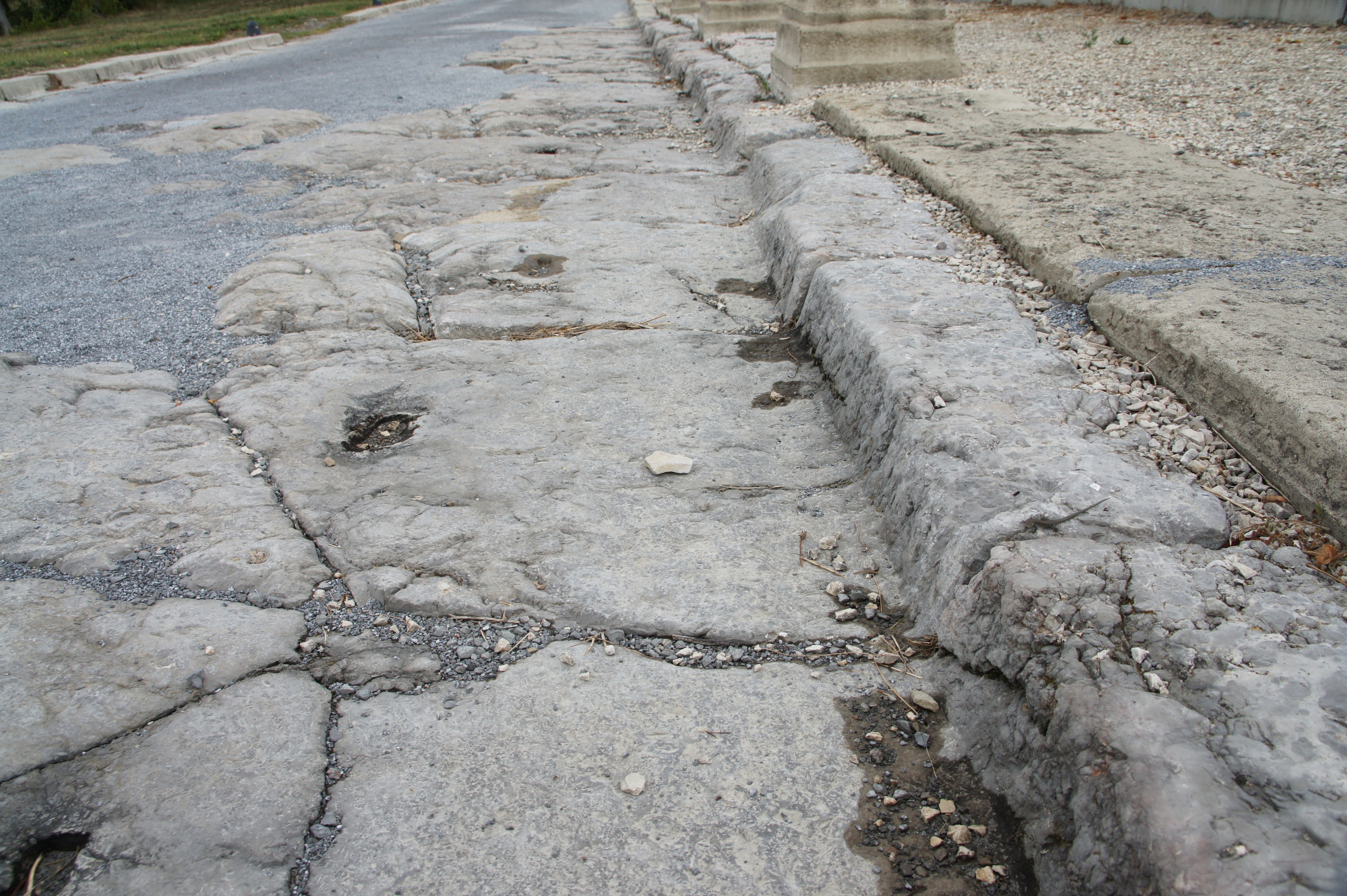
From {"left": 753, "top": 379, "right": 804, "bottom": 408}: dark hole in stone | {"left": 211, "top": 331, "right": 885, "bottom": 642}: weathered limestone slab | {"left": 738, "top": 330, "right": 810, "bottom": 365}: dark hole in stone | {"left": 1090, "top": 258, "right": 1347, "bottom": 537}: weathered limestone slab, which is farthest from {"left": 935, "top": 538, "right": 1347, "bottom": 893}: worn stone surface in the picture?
{"left": 738, "top": 330, "right": 810, "bottom": 365}: dark hole in stone

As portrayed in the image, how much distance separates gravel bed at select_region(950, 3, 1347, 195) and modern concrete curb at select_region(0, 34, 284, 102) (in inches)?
312

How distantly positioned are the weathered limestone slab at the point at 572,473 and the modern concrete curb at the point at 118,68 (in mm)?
6946

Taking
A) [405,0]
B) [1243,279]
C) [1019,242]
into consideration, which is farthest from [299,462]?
[405,0]

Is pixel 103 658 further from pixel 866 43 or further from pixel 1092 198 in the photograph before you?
pixel 866 43

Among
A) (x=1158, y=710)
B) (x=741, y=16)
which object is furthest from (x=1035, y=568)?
(x=741, y=16)

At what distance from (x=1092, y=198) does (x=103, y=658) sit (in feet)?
9.22

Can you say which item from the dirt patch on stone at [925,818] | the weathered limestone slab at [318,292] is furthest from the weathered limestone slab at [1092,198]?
the weathered limestone slab at [318,292]

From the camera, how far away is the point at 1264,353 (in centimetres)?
147

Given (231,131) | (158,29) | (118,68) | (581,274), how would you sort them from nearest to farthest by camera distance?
(581,274)
(231,131)
(118,68)
(158,29)

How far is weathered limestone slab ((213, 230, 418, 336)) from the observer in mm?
2580

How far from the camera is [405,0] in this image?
1531 centimetres

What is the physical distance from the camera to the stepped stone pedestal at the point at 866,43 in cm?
455

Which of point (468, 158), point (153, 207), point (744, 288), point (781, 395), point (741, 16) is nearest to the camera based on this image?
point (781, 395)

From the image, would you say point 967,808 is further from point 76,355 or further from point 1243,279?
point 76,355
